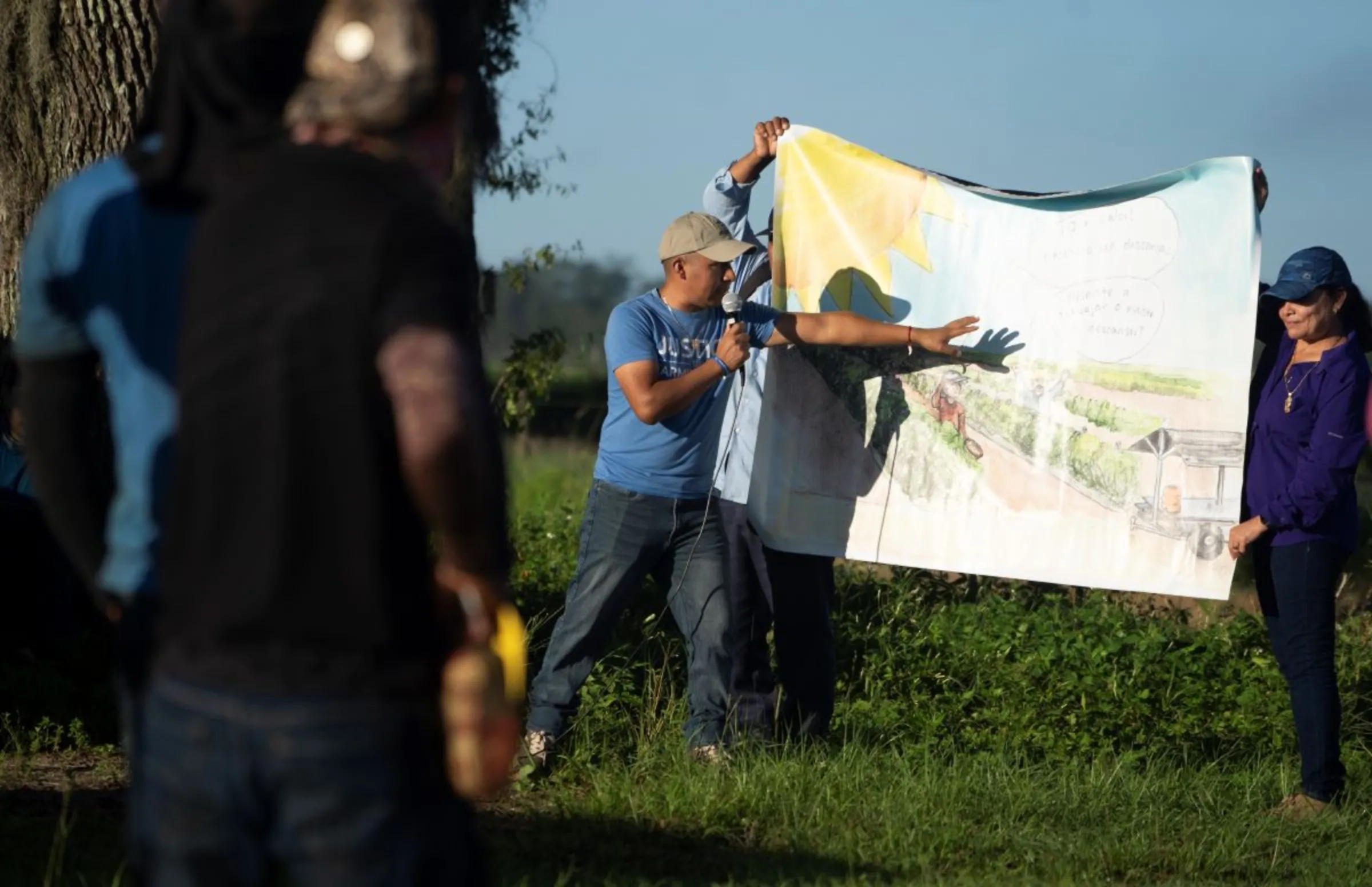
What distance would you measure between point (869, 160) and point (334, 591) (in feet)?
16.4

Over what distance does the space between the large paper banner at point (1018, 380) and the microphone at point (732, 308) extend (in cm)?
42

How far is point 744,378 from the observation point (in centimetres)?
697

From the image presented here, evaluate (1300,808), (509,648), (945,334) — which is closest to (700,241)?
(945,334)

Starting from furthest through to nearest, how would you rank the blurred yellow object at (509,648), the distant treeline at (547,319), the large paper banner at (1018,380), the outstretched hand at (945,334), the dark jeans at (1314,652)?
1. the distant treeline at (547,319)
2. the outstretched hand at (945,334)
3. the large paper banner at (1018,380)
4. the dark jeans at (1314,652)
5. the blurred yellow object at (509,648)

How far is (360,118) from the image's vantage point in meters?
2.51

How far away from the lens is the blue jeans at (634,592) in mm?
6348

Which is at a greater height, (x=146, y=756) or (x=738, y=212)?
(x=738, y=212)

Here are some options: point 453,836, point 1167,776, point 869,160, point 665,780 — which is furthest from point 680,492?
point 453,836

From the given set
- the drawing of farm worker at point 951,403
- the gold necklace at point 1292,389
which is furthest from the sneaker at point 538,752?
the gold necklace at point 1292,389

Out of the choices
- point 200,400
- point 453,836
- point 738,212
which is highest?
point 738,212

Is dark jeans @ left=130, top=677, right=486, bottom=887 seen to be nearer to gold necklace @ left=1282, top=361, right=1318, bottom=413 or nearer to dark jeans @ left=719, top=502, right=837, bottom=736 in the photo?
dark jeans @ left=719, top=502, right=837, bottom=736

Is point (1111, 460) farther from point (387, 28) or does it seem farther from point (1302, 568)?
point (387, 28)

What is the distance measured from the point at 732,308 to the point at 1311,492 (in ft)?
7.89

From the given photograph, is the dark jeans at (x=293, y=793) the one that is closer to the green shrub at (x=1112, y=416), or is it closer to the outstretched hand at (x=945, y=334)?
the outstretched hand at (x=945, y=334)
